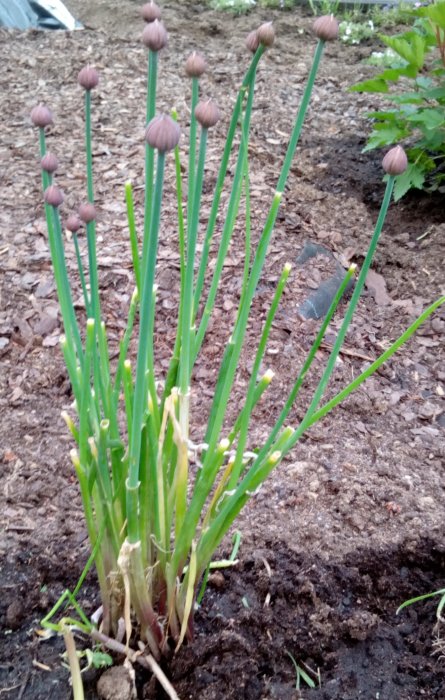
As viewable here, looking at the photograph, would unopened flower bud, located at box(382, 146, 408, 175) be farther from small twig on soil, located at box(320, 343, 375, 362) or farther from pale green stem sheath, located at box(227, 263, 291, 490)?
small twig on soil, located at box(320, 343, 375, 362)

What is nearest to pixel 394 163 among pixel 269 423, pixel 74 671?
pixel 74 671

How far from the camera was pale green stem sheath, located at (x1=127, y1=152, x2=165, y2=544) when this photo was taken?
2.33 ft

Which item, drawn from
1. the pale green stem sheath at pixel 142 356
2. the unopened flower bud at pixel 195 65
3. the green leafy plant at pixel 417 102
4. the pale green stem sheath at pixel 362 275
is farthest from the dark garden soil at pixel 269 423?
the unopened flower bud at pixel 195 65

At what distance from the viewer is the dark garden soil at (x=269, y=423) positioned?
4.44ft

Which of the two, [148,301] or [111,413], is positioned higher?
[148,301]

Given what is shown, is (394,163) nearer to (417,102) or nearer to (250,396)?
(250,396)

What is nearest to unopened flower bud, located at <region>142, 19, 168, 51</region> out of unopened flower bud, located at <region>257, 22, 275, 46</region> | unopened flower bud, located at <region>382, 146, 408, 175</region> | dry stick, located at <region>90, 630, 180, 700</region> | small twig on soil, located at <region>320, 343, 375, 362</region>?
unopened flower bud, located at <region>257, 22, 275, 46</region>

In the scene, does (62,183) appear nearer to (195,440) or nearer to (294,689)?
(195,440)

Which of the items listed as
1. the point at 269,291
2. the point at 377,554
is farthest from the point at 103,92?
the point at 377,554

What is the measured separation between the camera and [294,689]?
131 cm

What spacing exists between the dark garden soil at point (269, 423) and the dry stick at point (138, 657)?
42mm

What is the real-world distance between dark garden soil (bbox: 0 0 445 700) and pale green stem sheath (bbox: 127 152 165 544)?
1.42ft

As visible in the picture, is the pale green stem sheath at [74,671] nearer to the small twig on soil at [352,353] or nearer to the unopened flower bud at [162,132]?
the unopened flower bud at [162,132]

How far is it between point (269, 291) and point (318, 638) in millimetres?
1254
